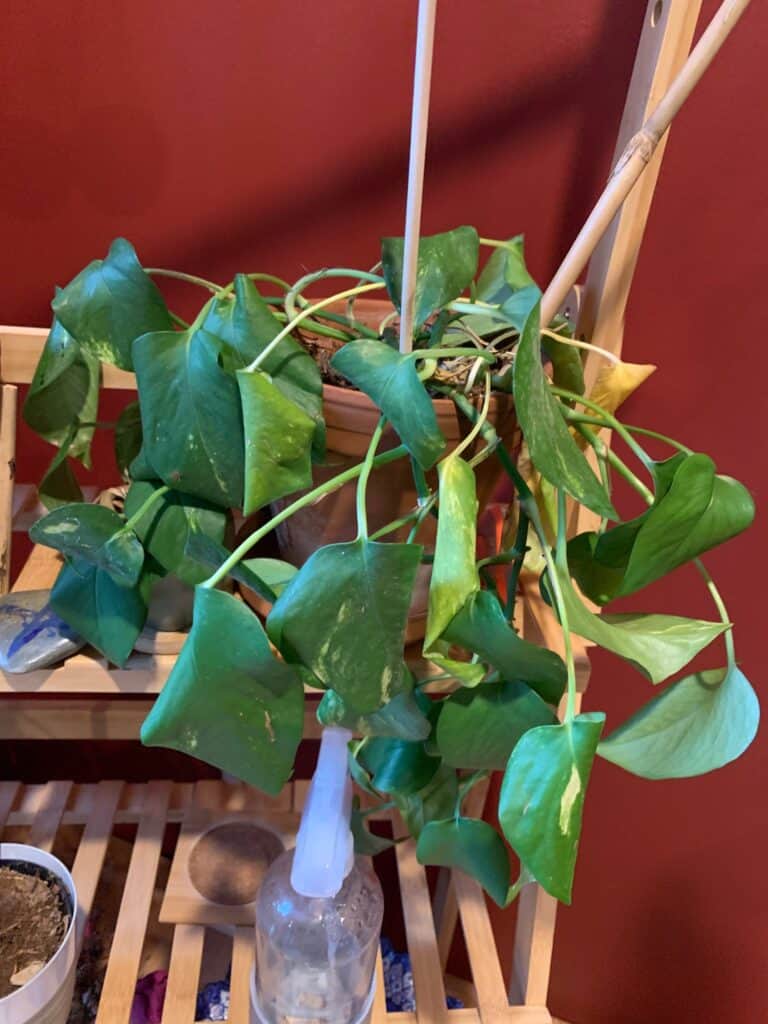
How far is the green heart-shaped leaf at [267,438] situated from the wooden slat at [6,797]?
698mm

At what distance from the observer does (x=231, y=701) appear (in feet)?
1.24

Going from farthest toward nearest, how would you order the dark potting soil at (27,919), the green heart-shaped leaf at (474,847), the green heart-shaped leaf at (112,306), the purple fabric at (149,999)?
the purple fabric at (149,999) → the dark potting soil at (27,919) → the green heart-shaped leaf at (474,847) → the green heart-shaped leaf at (112,306)

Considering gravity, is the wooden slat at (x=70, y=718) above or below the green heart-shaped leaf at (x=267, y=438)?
below

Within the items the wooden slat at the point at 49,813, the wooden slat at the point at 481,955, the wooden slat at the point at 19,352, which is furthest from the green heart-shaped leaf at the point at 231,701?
the wooden slat at the point at 49,813

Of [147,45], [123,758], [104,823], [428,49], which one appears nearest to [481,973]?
[104,823]

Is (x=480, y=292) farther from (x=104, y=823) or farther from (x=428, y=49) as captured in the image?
(x=104, y=823)

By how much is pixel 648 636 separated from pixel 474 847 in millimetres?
233

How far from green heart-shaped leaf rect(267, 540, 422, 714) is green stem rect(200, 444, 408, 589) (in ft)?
0.09

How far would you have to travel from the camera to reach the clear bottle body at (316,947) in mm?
656

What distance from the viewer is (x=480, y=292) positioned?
1.79 ft

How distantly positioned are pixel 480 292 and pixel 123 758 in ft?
2.62

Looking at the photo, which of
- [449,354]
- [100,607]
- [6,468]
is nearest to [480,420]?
[449,354]

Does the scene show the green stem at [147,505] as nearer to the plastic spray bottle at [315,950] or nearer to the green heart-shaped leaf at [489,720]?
the green heart-shaped leaf at [489,720]

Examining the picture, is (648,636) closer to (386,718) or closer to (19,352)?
(386,718)
